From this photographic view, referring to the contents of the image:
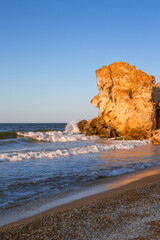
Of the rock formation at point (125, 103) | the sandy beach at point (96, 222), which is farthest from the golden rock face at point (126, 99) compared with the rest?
the sandy beach at point (96, 222)

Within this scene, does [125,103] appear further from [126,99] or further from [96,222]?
[96,222]

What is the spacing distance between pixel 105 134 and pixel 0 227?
23.6 metres

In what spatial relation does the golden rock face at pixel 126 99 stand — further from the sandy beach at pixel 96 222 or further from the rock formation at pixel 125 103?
the sandy beach at pixel 96 222

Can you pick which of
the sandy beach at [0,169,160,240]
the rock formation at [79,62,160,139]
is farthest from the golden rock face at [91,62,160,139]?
the sandy beach at [0,169,160,240]

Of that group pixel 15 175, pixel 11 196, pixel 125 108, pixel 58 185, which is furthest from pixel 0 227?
pixel 125 108

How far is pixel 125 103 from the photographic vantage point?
25141mm

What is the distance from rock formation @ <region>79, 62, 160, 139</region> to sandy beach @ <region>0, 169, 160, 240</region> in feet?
66.2

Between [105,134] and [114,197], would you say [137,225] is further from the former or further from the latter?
[105,134]

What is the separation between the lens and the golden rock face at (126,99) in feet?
78.9

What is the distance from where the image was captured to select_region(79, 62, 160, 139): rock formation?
2406 cm

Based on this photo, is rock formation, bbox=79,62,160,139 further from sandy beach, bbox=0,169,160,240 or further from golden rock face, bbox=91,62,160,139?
sandy beach, bbox=0,169,160,240

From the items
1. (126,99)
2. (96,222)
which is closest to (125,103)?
(126,99)

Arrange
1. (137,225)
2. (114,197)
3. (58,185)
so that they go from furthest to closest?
1. (58,185)
2. (114,197)
3. (137,225)

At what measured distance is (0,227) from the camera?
11.7ft
